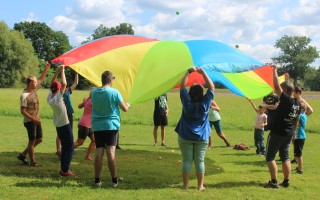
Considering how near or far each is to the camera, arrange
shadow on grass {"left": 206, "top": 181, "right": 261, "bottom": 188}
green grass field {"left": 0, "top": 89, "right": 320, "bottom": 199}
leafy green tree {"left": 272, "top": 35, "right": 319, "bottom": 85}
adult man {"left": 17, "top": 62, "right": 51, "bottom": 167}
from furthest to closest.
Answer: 1. leafy green tree {"left": 272, "top": 35, "right": 319, "bottom": 85}
2. adult man {"left": 17, "top": 62, "right": 51, "bottom": 167}
3. shadow on grass {"left": 206, "top": 181, "right": 261, "bottom": 188}
4. green grass field {"left": 0, "top": 89, "right": 320, "bottom": 199}

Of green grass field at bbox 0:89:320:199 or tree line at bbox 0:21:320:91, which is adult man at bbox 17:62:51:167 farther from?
tree line at bbox 0:21:320:91

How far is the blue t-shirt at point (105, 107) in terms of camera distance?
234 inches

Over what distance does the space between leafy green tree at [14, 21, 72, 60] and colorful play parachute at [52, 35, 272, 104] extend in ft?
261

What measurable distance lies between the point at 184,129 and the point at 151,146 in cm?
504

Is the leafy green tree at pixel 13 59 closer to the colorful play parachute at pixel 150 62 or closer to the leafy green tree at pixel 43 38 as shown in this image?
the leafy green tree at pixel 43 38

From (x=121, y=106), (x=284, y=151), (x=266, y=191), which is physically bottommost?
(x=266, y=191)

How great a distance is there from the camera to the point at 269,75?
8.79 m

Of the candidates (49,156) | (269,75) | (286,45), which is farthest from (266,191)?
(286,45)

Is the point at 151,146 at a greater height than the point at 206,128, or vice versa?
the point at 206,128

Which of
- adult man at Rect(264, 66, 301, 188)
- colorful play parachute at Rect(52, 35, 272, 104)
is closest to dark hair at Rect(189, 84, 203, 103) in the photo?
colorful play parachute at Rect(52, 35, 272, 104)

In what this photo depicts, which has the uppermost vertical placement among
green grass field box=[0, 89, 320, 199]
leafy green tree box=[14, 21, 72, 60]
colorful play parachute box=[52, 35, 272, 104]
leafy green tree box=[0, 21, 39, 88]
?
leafy green tree box=[14, 21, 72, 60]

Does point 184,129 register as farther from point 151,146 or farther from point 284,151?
point 151,146

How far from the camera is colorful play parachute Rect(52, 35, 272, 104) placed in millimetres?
6984

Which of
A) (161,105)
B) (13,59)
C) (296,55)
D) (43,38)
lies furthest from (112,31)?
(161,105)
